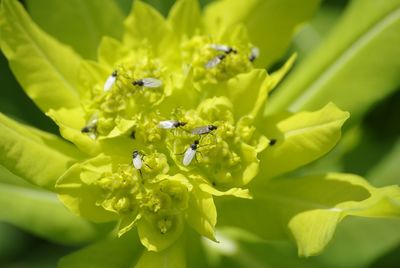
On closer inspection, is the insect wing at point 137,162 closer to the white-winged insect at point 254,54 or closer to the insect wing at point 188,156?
the insect wing at point 188,156

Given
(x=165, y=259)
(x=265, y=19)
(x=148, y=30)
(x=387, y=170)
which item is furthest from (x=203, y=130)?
(x=387, y=170)

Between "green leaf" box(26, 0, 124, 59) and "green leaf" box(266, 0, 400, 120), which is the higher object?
"green leaf" box(266, 0, 400, 120)

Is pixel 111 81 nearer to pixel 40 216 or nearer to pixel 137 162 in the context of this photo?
pixel 137 162

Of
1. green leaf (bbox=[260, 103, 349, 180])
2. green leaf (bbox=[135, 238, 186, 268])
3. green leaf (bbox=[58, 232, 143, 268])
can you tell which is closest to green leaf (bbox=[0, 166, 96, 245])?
green leaf (bbox=[58, 232, 143, 268])

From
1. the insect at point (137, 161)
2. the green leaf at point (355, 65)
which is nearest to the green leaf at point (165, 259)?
the insect at point (137, 161)

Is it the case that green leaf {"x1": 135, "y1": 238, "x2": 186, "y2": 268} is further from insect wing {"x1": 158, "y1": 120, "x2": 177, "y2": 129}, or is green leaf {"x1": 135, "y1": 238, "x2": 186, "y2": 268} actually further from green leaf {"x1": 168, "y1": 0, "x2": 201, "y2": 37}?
green leaf {"x1": 168, "y1": 0, "x2": 201, "y2": 37}

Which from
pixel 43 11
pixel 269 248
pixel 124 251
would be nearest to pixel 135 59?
pixel 43 11
